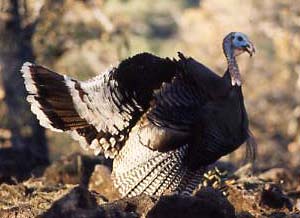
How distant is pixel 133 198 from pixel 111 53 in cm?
1444

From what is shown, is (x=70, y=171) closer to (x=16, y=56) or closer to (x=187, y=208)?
(x=187, y=208)

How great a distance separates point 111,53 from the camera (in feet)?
73.0

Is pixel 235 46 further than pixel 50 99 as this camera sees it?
Yes

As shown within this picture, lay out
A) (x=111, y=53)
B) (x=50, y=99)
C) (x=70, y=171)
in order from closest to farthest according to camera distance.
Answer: (x=50, y=99)
(x=70, y=171)
(x=111, y=53)

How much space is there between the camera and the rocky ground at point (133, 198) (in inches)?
287

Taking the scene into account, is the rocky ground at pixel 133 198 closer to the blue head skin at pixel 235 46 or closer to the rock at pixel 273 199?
the rock at pixel 273 199

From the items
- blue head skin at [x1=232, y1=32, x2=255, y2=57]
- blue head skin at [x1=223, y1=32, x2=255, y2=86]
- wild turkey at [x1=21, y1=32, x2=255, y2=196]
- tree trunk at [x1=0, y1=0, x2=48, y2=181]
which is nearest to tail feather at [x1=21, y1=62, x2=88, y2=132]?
wild turkey at [x1=21, y1=32, x2=255, y2=196]

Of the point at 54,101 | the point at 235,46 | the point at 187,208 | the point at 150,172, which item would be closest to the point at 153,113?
the point at 150,172

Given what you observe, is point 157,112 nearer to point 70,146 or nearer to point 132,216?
point 132,216

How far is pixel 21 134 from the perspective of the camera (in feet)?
56.3

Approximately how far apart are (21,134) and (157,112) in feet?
28.2

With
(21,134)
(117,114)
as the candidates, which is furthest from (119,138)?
(21,134)

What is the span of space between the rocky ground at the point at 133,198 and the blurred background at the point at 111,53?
843 mm

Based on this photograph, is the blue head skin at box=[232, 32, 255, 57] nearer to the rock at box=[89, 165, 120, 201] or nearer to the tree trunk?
the rock at box=[89, 165, 120, 201]
